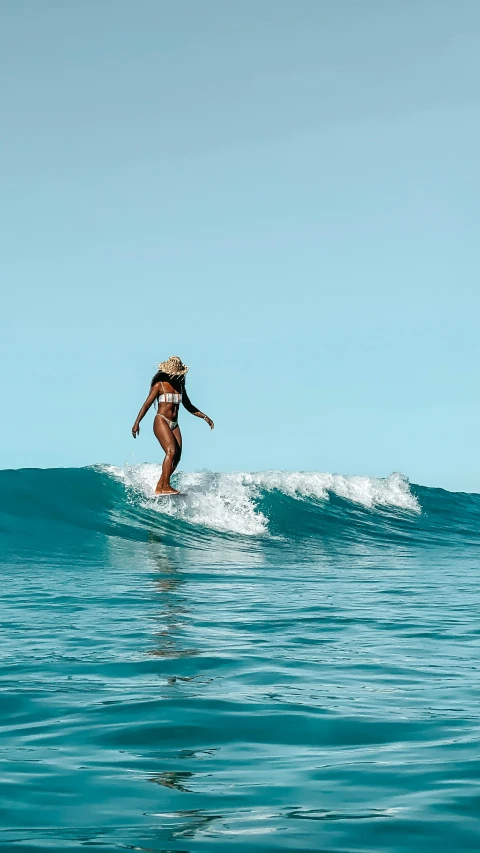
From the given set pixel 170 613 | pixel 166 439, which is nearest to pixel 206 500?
pixel 166 439

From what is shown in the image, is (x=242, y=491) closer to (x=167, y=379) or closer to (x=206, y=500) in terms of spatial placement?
(x=206, y=500)

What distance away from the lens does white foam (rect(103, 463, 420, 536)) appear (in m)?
16.2

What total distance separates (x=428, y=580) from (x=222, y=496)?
22.9 feet

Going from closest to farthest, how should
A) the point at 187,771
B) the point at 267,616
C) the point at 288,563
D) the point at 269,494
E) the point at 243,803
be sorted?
1. the point at 243,803
2. the point at 187,771
3. the point at 267,616
4. the point at 288,563
5. the point at 269,494

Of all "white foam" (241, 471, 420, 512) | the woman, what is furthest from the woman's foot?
"white foam" (241, 471, 420, 512)

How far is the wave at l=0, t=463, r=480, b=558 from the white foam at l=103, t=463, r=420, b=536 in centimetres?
2

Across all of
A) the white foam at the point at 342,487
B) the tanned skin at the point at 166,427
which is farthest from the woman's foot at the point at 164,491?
the white foam at the point at 342,487

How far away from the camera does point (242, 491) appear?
18328 millimetres

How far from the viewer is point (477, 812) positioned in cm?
326

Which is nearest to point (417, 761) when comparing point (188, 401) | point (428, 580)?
point (428, 580)

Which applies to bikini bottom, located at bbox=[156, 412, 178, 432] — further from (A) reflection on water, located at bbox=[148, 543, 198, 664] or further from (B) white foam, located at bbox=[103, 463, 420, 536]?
(A) reflection on water, located at bbox=[148, 543, 198, 664]

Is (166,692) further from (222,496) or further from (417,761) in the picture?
(222,496)

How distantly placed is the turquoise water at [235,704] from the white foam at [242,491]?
3.84m

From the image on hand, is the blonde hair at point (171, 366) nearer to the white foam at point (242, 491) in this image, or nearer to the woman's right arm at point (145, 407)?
the woman's right arm at point (145, 407)
